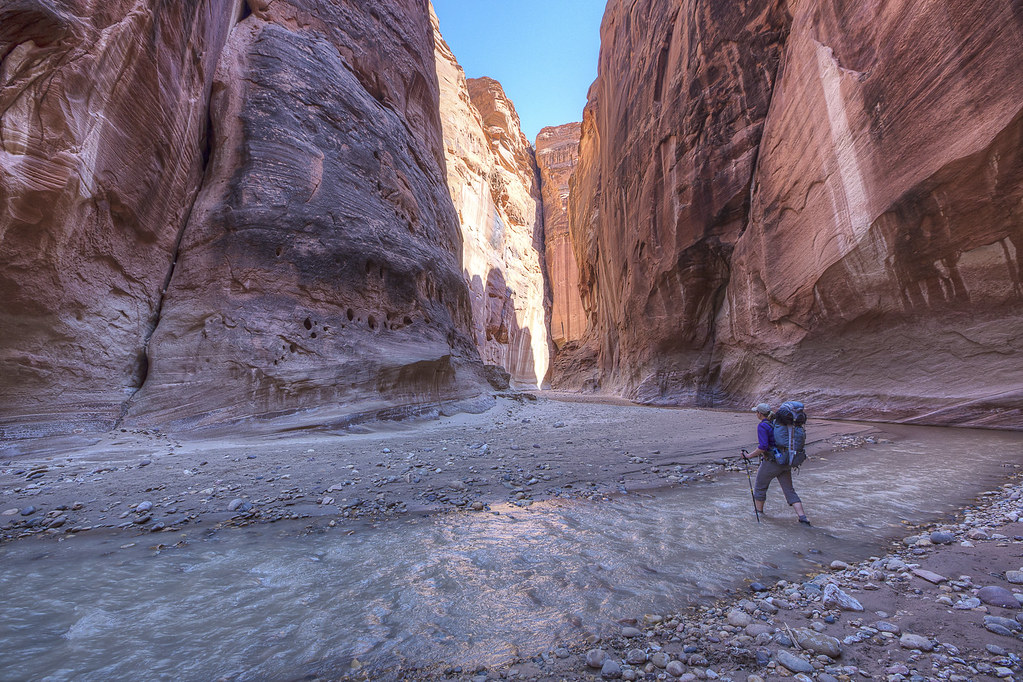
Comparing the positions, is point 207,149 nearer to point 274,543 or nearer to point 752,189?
point 274,543

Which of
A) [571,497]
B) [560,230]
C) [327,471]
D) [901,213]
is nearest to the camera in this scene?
[571,497]

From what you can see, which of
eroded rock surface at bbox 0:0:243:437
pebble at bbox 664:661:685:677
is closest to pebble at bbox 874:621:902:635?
pebble at bbox 664:661:685:677

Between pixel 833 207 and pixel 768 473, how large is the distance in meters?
8.62

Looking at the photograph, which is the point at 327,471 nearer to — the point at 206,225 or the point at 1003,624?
the point at 1003,624

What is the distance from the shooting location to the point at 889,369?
28.9 feet

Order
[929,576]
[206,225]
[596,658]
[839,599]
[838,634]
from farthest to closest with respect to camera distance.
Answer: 1. [206,225]
2. [929,576]
3. [839,599]
4. [838,634]
5. [596,658]

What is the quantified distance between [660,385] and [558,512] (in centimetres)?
1366

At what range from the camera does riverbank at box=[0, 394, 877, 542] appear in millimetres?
3846

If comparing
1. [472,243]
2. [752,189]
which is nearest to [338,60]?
[752,189]

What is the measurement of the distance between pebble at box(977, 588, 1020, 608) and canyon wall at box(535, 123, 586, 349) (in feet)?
121

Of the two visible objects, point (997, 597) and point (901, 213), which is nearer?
point (997, 597)

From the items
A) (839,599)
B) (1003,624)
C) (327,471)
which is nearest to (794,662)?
(839,599)

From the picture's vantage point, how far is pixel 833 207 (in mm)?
9445

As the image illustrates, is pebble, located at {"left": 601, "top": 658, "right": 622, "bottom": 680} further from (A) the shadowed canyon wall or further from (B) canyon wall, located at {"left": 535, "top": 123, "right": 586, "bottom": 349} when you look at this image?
(B) canyon wall, located at {"left": 535, "top": 123, "right": 586, "bottom": 349}
